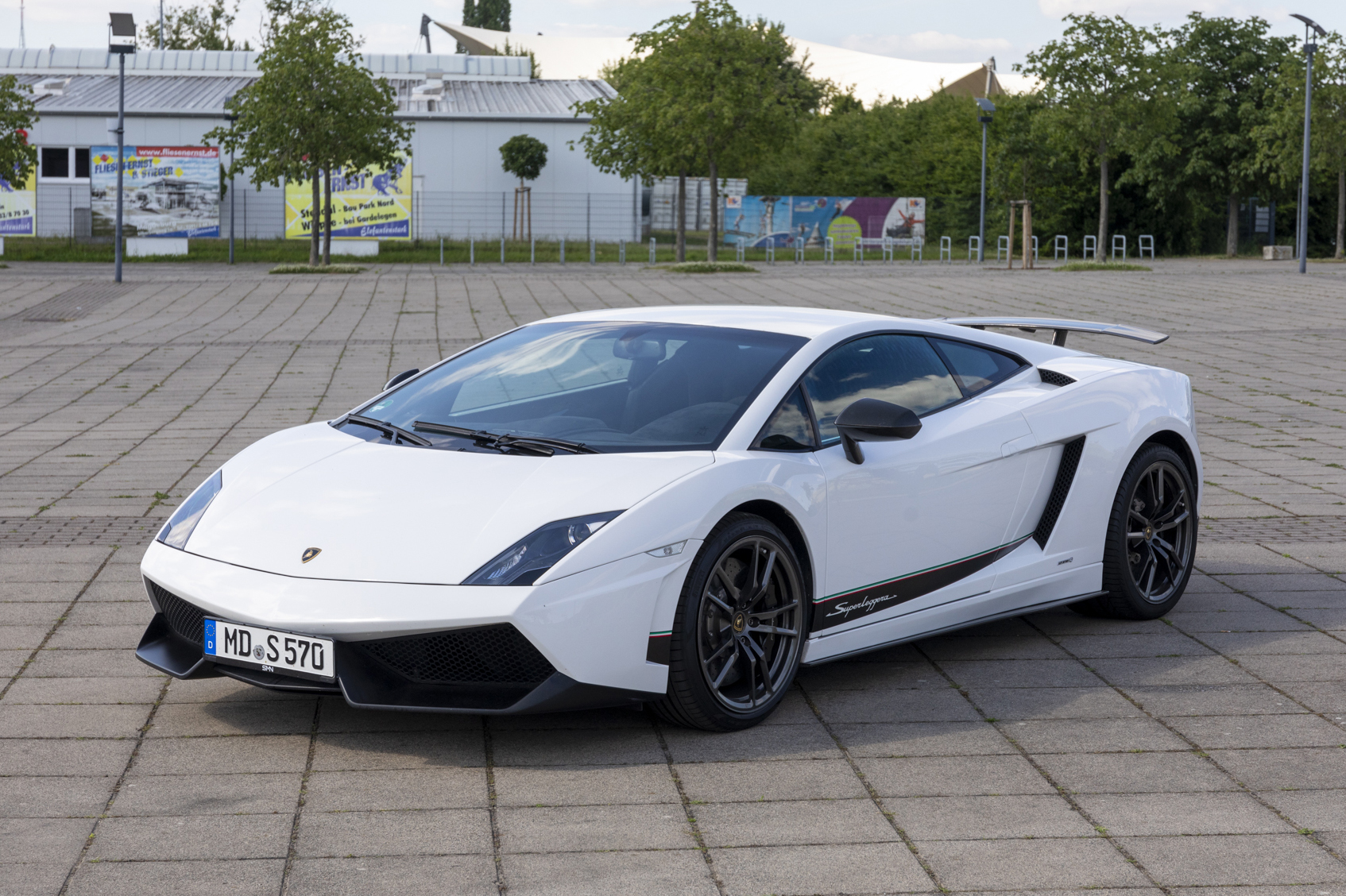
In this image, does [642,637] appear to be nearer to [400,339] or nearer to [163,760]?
[163,760]

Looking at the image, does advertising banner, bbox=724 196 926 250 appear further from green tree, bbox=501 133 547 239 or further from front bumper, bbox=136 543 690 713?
front bumper, bbox=136 543 690 713

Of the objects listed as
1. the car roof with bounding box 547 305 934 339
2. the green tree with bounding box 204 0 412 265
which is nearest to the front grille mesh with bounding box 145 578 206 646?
the car roof with bounding box 547 305 934 339

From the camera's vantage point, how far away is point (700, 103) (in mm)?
32406

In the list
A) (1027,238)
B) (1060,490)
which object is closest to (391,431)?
(1060,490)

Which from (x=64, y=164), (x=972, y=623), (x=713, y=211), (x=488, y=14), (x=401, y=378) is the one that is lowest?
(x=972, y=623)

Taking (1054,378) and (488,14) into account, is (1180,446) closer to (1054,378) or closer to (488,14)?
(1054,378)

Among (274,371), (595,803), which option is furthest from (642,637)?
(274,371)

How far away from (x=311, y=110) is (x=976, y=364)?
28029 millimetres

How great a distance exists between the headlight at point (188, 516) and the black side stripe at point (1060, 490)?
2.84 meters

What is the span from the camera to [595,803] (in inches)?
141

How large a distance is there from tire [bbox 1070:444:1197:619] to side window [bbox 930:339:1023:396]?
64cm

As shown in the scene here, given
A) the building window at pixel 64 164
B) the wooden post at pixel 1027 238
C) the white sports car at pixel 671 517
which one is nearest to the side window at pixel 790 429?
the white sports car at pixel 671 517

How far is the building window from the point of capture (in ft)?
148

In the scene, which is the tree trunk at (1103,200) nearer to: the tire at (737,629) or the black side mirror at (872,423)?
the black side mirror at (872,423)
